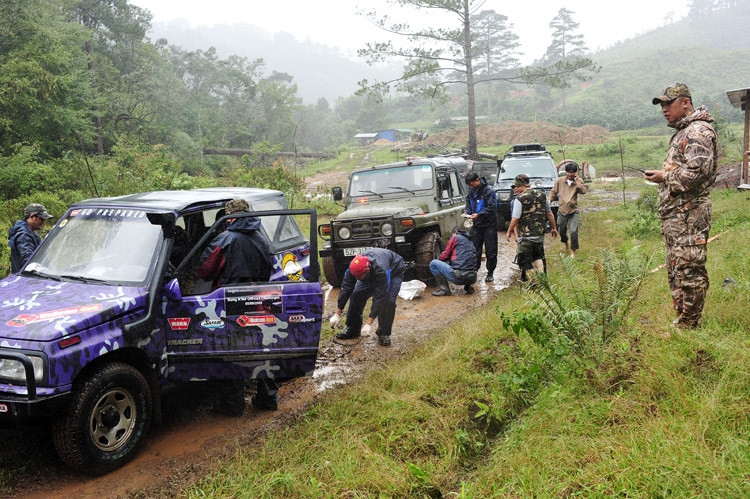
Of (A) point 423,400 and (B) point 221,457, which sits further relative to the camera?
(A) point 423,400

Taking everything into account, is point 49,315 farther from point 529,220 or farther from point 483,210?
point 483,210

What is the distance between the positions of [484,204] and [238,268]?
498 cm

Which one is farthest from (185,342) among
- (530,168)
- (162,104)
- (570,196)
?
(162,104)

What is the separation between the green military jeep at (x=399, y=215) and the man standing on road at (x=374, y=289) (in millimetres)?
1811

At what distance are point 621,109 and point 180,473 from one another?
2283 inches

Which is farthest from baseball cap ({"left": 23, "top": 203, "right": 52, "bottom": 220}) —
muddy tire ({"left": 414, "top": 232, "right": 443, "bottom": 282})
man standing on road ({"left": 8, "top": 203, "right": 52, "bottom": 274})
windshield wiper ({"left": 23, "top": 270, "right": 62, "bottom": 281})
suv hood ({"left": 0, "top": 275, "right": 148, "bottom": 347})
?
muddy tire ({"left": 414, "top": 232, "right": 443, "bottom": 282})

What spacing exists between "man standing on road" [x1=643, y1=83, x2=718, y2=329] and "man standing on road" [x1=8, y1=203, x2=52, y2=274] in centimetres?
636

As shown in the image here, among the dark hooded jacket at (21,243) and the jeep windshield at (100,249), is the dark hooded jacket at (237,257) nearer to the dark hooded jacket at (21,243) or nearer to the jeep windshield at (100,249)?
the jeep windshield at (100,249)

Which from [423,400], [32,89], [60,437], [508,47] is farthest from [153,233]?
[508,47]

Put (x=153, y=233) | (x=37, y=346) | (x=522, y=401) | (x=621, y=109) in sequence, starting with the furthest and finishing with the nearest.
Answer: (x=621, y=109)
(x=153, y=233)
(x=522, y=401)
(x=37, y=346)

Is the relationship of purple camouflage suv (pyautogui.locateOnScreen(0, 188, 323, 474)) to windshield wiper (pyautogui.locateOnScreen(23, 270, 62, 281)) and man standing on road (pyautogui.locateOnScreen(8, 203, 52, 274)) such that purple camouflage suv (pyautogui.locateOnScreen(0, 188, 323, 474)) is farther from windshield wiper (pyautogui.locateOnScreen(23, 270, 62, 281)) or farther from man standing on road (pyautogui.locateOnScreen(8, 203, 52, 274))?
man standing on road (pyautogui.locateOnScreen(8, 203, 52, 274))

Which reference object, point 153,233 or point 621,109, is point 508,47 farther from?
point 153,233

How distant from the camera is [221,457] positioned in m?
3.76

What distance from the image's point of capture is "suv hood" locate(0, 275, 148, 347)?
323cm
